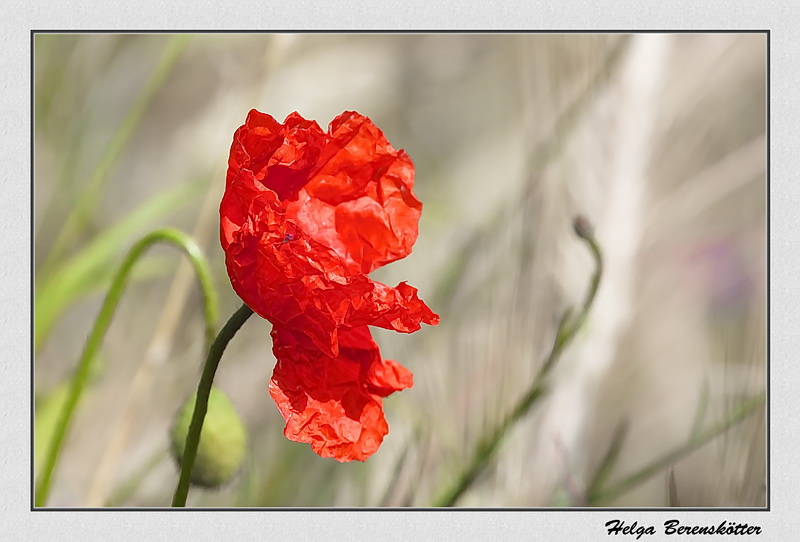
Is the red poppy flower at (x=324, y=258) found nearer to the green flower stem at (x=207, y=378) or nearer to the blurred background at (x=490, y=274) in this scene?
the green flower stem at (x=207, y=378)

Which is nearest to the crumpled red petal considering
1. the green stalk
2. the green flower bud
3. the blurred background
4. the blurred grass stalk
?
the green flower bud

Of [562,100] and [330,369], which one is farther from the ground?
[562,100]

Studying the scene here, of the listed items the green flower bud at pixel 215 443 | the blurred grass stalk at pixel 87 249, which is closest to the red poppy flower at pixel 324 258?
the green flower bud at pixel 215 443

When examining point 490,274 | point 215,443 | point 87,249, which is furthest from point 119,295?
point 490,274

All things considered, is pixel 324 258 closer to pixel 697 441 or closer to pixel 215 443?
Answer: pixel 215 443

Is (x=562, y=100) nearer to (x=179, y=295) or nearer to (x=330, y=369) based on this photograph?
(x=179, y=295)

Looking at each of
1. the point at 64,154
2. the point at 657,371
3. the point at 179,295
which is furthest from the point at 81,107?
the point at 657,371

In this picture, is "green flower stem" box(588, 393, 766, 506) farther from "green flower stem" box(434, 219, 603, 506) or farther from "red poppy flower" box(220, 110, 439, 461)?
"red poppy flower" box(220, 110, 439, 461)
